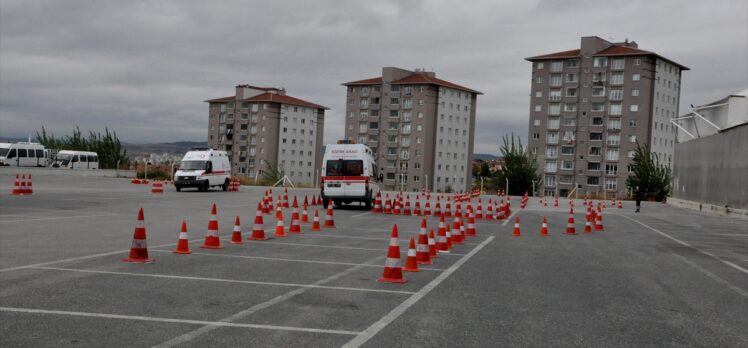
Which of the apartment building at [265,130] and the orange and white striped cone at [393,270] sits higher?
the apartment building at [265,130]

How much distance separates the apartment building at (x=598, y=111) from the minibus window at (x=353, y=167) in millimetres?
83363

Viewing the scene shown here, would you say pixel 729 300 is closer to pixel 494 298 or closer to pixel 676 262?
pixel 494 298

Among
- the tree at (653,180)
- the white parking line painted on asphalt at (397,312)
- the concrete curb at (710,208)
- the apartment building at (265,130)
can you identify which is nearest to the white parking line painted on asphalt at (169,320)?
the white parking line painted on asphalt at (397,312)

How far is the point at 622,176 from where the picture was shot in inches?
4274

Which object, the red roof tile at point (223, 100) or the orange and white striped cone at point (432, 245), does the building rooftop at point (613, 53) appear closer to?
the red roof tile at point (223, 100)

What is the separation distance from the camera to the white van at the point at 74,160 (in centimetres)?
6347

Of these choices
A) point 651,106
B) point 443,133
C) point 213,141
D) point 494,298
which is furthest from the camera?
point 213,141

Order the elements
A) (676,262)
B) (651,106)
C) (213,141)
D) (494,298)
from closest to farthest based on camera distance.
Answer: (494,298), (676,262), (651,106), (213,141)

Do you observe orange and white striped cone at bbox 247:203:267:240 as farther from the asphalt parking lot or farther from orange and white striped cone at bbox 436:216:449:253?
orange and white striped cone at bbox 436:216:449:253

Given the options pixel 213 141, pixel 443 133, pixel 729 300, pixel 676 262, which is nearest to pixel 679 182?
pixel 676 262

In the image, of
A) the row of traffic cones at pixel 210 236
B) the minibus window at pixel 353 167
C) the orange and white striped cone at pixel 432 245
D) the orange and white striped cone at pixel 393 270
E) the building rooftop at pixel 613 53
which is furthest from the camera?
the building rooftop at pixel 613 53

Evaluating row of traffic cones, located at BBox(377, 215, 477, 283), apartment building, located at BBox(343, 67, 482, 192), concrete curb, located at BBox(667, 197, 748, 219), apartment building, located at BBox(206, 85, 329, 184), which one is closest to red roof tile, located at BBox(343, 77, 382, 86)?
apartment building, located at BBox(343, 67, 482, 192)

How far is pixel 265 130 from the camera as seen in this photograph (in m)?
142

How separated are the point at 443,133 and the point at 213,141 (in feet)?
165
